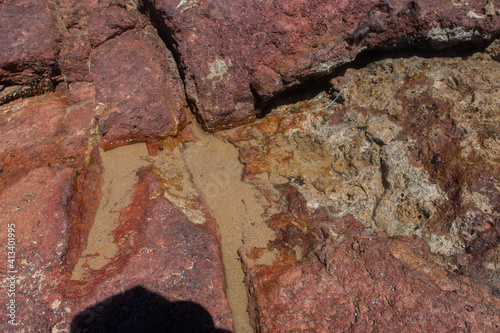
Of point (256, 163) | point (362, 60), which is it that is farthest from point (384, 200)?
point (362, 60)

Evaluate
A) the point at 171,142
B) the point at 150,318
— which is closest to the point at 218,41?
the point at 171,142

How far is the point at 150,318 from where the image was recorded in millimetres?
1949

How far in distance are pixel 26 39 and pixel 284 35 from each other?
242cm

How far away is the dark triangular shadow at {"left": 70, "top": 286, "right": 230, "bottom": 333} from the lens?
6.28ft

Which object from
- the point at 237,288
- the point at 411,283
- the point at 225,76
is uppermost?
the point at 225,76

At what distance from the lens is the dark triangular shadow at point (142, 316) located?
1913 millimetres

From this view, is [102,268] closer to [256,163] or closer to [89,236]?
[89,236]

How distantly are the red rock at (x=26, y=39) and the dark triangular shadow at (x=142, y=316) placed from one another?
8.23 feet

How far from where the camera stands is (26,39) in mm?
3221

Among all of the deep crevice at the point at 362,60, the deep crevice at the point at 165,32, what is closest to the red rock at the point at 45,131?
the deep crevice at the point at 165,32

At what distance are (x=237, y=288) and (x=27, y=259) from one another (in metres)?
1.35

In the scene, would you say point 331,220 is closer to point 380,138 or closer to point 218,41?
point 380,138

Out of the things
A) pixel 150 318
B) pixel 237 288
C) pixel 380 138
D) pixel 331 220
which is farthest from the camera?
pixel 380 138

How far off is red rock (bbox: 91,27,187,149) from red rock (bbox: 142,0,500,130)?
242 mm
